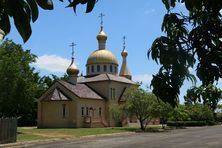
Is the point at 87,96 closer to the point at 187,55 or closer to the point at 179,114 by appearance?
the point at 179,114

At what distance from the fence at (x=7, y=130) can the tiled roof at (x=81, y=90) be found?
29.2m

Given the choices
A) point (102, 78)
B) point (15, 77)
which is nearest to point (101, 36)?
point (102, 78)

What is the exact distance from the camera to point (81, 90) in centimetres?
6269

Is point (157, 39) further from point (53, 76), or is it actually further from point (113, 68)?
point (53, 76)

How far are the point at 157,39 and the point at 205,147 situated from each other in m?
22.9

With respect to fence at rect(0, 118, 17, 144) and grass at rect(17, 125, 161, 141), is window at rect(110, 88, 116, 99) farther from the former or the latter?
fence at rect(0, 118, 17, 144)

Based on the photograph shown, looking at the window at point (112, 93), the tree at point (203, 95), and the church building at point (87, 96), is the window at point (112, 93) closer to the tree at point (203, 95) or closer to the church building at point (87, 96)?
the church building at point (87, 96)

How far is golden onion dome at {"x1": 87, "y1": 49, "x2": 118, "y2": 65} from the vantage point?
70938 millimetres

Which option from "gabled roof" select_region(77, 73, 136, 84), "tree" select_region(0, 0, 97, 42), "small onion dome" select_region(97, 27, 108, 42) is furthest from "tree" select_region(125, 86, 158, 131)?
"tree" select_region(0, 0, 97, 42)

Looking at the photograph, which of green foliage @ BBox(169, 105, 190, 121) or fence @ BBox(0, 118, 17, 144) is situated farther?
green foliage @ BBox(169, 105, 190, 121)

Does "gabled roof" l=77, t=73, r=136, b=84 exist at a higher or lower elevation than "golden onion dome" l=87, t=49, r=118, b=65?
lower

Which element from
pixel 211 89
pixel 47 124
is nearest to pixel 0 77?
pixel 47 124

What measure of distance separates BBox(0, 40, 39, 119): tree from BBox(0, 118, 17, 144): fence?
43.2 ft

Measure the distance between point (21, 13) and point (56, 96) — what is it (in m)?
57.9
